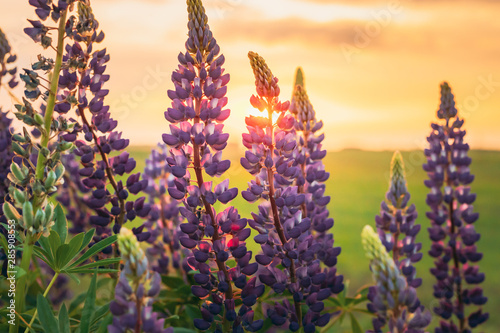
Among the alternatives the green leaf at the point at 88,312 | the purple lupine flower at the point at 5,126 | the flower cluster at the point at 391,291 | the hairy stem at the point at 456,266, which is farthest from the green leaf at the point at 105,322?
the hairy stem at the point at 456,266

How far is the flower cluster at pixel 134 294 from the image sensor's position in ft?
3.98

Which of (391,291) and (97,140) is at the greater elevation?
(97,140)

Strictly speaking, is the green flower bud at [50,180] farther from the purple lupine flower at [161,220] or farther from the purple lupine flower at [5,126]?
the purple lupine flower at [161,220]

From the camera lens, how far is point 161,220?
2844mm

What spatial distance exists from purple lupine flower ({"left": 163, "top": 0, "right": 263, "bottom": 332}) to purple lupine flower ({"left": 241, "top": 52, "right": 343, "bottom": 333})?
3.2 inches

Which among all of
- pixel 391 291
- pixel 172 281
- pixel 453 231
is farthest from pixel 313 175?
pixel 453 231

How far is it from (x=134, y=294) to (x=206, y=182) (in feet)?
2.19

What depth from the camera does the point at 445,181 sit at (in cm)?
304

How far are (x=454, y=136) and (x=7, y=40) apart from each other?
2594 millimetres

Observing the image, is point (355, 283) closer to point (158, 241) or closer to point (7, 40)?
point (158, 241)

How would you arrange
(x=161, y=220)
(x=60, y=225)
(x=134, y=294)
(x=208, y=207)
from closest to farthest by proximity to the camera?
(x=134, y=294)
(x=208, y=207)
(x=60, y=225)
(x=161, y=220)

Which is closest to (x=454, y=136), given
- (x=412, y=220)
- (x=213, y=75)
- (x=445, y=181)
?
(x=445, y=181)

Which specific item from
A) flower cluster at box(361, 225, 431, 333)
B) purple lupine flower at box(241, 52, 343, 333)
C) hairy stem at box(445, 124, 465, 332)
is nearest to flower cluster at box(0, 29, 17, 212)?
purple lupine flower at box(241, 52, 343, 333)

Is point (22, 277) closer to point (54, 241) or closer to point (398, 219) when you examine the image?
point (54, 241)
